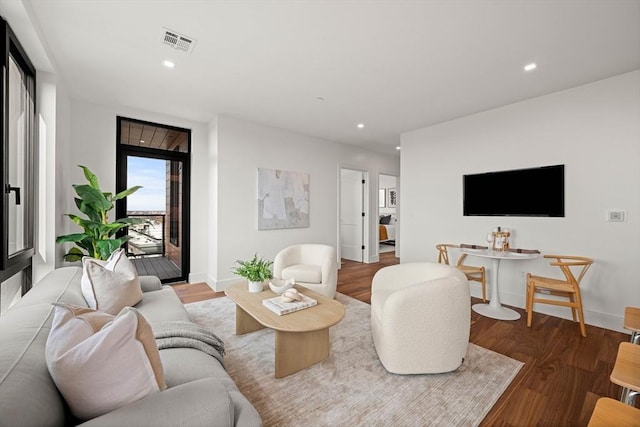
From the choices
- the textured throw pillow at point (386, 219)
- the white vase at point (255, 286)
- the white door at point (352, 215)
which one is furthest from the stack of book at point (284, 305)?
the textured throw pillow at point (386, 219)

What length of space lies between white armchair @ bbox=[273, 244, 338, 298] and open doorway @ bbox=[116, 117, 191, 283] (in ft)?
6.29

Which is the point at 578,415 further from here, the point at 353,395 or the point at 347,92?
the point at 347,92

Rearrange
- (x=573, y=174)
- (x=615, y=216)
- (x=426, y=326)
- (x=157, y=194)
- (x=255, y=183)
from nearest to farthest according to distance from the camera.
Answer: (x=426, y=326)
(x=615, y=216)
(x=573, y=174)
(x=157, y=194)
(x=255, y=183)

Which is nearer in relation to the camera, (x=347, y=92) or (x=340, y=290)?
(x=347, y=92)

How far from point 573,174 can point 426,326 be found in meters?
2.76

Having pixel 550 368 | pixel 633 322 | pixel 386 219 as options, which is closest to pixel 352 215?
pixel 386 219

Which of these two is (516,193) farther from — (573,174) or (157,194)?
(157,194)

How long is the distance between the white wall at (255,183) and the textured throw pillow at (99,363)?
325 cm

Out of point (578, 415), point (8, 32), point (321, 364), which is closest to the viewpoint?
point (578, 415)

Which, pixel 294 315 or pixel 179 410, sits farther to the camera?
pixel 294 315

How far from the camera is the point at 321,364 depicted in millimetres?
2070

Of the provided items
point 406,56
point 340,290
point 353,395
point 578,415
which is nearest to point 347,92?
point 406,56

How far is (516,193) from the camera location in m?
3.46

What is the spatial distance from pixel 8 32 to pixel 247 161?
2647 millimetres
